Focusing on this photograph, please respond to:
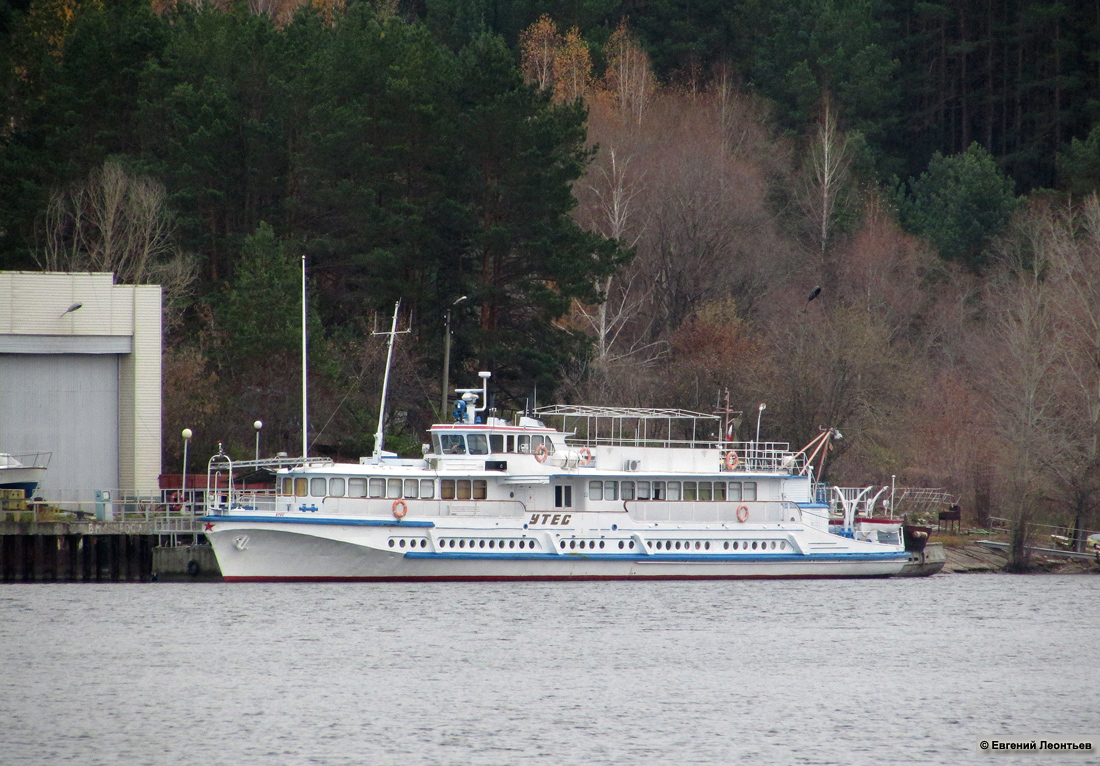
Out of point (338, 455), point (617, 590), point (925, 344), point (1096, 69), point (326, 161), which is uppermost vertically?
point (1096, 69)

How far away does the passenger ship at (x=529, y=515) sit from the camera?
139 feet

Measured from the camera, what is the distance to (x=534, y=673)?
3394 cm

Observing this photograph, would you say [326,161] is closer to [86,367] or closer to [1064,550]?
[86,367]

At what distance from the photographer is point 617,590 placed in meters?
46.3

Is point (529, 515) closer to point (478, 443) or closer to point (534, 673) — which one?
point (478, 443)

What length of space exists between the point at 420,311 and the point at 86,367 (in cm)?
1416

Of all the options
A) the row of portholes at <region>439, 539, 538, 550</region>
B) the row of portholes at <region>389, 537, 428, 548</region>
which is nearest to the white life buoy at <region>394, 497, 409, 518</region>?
the row of portholes at <region>389, 537, 428, 548</region>

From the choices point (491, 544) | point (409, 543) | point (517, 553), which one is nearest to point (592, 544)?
point (517, 553)

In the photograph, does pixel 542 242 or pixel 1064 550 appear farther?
pixel 542 242

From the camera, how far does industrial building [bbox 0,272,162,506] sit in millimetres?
49062

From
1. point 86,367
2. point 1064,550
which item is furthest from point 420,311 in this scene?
point 1064,550

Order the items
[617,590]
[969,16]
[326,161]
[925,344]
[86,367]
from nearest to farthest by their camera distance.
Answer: [617,590] < [86,367] < [326,161] < [925,344] < [969,16]

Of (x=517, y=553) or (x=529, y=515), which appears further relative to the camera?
(x=529, y=515)

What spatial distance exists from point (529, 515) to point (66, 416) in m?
16.0
